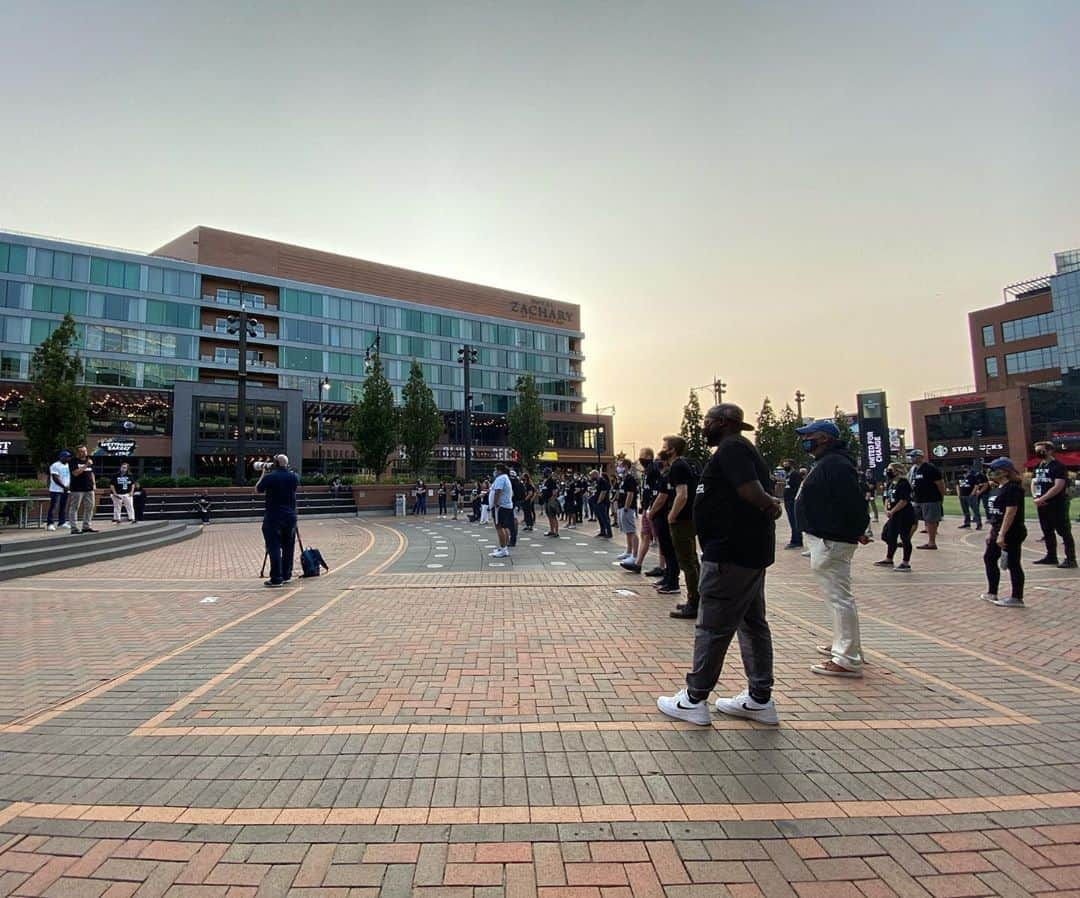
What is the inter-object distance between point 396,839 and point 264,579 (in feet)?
26.2

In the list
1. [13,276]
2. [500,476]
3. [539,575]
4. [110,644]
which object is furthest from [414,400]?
[13,276]

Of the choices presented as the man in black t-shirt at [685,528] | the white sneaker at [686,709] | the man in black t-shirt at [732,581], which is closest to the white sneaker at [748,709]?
the man in black t-shirt at [732,581]

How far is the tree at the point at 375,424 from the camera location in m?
33.8

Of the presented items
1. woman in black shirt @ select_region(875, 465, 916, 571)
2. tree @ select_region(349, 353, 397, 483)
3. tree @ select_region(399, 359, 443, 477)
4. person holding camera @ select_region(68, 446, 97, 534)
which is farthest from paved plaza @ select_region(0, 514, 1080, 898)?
tree @ select_region(399, 359, 443, 477)

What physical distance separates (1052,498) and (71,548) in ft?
57.7

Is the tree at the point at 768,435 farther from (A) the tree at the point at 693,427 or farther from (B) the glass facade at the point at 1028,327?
(B) the glass facade at the point at 1028,327

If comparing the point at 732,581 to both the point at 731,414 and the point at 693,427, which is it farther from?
the point at 693,427

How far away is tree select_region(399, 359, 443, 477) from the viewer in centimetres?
3522

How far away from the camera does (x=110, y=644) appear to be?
5.67 metres

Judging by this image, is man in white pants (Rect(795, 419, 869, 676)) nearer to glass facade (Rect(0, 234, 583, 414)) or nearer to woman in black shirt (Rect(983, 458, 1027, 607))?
woman in black shirt (Rect(983, 458, 1027, 607))

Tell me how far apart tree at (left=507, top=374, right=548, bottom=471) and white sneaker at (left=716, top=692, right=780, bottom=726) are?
153ft

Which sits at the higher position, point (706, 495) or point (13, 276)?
point (13, 276)

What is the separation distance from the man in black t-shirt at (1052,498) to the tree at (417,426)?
1179 inches

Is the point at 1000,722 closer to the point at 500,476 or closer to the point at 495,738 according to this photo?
the point at 495,738
